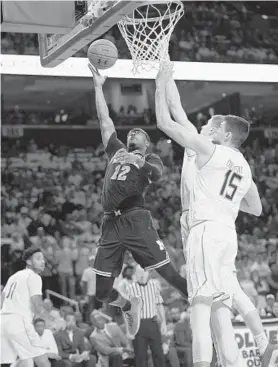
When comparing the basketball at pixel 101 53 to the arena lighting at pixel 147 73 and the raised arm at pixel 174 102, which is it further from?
the arena lighting at pixel 147 73

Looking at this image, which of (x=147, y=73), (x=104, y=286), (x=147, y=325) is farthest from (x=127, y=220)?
(x=147, y=73)

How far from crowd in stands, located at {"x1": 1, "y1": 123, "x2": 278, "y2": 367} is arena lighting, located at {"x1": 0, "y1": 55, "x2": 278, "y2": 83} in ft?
11.3

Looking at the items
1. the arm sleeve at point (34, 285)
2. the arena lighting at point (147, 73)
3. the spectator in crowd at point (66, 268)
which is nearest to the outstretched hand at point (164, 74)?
the arm sleeve at point (34, 285)

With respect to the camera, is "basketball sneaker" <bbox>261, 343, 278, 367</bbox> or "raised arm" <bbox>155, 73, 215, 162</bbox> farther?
"raised arm" <bbox>155, 73, 215, 162</bbox>

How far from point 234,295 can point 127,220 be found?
155cm

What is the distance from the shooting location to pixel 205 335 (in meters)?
5.88

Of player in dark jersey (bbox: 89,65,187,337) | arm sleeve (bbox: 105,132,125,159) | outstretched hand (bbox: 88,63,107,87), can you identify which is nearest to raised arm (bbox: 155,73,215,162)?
player in dark jersey (bbox: 89,65,187,337)

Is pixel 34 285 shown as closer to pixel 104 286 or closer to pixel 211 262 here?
pixel 104 286

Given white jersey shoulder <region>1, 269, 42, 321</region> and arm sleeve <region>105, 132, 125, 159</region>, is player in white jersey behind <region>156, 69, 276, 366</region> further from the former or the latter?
white jersey shoulder <region>1, 269, 42, 321</region>

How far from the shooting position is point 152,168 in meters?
7.45

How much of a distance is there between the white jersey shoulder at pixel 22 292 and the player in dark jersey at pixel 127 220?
1.71 meters

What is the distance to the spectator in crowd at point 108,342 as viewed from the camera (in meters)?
11.2

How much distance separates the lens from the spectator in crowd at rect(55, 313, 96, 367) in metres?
11.1

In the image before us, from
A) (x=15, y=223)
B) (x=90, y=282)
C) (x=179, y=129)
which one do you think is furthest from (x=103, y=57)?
(x=15, y=223)
